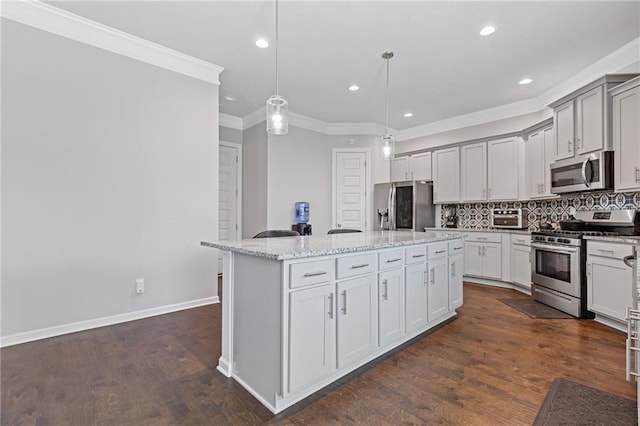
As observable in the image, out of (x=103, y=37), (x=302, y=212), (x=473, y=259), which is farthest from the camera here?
(x=302, y=212)

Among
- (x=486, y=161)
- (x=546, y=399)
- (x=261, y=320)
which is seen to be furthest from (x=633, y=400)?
(x=486, y=161)

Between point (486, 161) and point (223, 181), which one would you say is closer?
point (486, 161)

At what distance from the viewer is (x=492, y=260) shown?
4.61 m

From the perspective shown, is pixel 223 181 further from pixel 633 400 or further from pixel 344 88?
pixel 633 400

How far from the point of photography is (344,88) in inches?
168

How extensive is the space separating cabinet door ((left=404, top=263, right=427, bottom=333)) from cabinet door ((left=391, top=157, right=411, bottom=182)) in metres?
3.59

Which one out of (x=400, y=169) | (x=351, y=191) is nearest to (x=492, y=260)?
(x=400, y=169)

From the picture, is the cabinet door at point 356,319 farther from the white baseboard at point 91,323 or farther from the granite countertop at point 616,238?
the granite countertop at point 616,238

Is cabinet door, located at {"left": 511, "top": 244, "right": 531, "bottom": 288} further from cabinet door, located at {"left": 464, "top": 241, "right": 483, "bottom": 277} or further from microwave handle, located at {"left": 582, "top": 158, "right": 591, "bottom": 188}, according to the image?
microwave handle, located at {"left": 582, "top": 158, "right": 591, "bottom": 188}

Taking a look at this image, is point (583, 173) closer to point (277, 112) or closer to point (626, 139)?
point (626, 139)

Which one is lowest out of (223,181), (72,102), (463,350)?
(463,350)

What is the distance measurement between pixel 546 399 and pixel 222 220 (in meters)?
5.01

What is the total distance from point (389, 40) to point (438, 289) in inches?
101

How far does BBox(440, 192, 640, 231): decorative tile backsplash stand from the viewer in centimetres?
348
